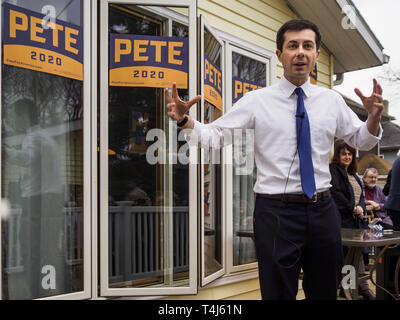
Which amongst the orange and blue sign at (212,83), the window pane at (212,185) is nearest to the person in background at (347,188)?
the window pane at (212,185)

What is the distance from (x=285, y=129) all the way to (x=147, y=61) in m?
1.83

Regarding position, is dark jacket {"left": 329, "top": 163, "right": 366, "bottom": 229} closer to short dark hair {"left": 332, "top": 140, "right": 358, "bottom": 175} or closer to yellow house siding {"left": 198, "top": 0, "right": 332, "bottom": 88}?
short dark hair {"left": 332, "top": 140, "right": 358, "bottom": 175}

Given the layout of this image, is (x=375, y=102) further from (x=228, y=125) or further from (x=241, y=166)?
(x=241, y=166)

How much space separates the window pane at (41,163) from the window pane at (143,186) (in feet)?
1.06

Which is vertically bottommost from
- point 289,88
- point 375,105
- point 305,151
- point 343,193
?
point 343,193

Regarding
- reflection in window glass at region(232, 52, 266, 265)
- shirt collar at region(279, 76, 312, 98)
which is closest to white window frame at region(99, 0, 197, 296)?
reflection in window glass at region(232, 52, 266, 265)

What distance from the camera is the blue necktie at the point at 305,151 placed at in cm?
185

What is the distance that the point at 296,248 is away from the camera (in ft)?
6.02

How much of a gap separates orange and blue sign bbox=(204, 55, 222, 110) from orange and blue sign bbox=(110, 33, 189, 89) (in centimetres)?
38

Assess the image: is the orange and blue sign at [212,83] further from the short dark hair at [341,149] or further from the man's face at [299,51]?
the man's face at [299,51]

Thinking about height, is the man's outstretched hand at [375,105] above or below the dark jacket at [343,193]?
above

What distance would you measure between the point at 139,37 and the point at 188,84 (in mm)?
563

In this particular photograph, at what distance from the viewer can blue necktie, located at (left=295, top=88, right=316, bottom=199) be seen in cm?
185

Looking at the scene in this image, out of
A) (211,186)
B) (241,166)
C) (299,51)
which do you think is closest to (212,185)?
(211,186)
